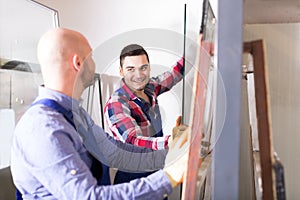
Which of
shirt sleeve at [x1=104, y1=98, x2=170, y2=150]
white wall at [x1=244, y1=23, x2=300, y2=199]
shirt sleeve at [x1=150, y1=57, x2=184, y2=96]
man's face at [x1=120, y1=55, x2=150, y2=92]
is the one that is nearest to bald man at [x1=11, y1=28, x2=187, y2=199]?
shirt sleeve at [x1=104, y1=98, x2=170, y2=150]

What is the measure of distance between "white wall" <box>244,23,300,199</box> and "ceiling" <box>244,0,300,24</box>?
0.06 metres

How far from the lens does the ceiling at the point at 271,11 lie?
1.30m

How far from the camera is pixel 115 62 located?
1757mm

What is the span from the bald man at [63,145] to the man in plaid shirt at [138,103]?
0.98 feet

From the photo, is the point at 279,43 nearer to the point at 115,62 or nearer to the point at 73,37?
the point at 115,62

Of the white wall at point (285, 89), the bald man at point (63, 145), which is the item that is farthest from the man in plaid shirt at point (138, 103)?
the white wall at point (285, 89)

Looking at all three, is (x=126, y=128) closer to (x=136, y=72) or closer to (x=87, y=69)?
(x=136, y=72)

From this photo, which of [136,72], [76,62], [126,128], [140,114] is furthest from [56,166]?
[136,72]

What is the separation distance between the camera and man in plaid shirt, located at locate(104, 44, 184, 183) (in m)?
1.46

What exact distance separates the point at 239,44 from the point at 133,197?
443 mm

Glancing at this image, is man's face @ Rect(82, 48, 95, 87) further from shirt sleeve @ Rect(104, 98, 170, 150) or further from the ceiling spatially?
the ceiling

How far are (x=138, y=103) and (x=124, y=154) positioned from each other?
293mm

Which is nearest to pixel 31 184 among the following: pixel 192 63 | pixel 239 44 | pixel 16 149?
pixel 16 149

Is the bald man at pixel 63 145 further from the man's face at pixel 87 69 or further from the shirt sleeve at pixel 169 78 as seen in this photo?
the shirt sleeve at pixel 169 78
